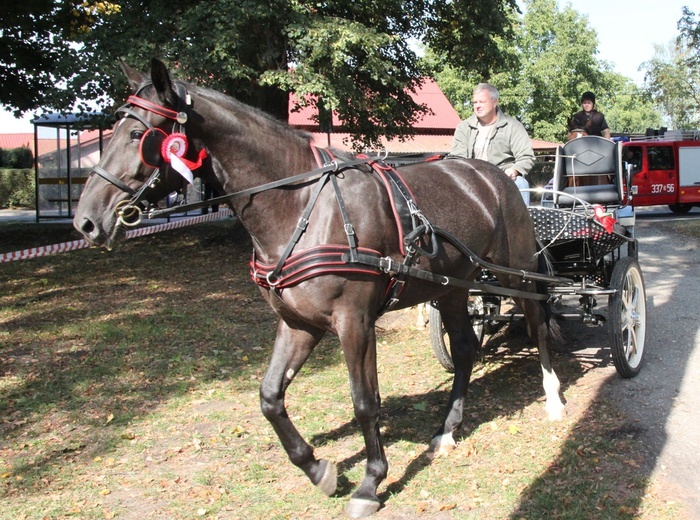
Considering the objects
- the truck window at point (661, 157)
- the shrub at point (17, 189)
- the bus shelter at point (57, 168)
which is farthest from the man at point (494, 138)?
the shrub at point (17, 189)

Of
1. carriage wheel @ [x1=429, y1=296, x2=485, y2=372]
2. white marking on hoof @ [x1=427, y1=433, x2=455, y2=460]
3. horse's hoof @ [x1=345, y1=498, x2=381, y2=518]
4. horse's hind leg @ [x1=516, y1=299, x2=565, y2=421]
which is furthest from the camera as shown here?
carriage wheel @ [x1=429, y1=296, x2=485, y2=372]

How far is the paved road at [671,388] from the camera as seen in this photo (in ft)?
14.8

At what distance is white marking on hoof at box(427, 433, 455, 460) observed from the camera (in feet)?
15.9

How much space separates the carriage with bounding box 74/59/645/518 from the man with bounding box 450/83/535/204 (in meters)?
0.93

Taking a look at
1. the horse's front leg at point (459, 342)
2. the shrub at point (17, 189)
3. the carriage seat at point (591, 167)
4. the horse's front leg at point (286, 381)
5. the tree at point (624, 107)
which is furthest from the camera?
the tree at point (624, 107)

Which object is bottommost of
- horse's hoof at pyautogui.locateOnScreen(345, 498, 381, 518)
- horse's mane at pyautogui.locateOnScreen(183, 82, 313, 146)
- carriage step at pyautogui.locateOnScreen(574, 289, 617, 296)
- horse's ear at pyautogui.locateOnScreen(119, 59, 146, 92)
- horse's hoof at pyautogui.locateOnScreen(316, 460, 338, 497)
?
→ horse's hoof at pyautogui.locateOnScreen(345, 498, 381, 518)

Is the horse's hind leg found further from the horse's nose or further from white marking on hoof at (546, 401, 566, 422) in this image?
the horse's nose

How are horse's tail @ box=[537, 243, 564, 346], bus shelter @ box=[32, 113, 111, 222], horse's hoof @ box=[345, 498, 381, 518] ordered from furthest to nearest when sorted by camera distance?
1. bus shelter @ box=[32, 113, 111, 222]
2. horse's tail @ box=[537, 243, 564, 346]
3. horse's hoof @ box=[345, 498, 381, 518]

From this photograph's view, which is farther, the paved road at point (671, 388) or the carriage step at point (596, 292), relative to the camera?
the carriage step at point (596, 292)

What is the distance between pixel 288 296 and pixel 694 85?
177ft

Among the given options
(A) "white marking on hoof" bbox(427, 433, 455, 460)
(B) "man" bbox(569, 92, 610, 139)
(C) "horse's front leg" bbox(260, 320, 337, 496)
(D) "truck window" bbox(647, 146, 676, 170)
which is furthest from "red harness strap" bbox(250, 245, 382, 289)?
(D) "truck window" bbox(647, 146, 676, 170)

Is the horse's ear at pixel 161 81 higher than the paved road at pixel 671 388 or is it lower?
higher

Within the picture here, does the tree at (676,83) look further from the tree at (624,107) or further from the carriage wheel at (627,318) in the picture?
the carriage wheel at (627,318)

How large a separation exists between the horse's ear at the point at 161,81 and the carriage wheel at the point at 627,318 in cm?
405
